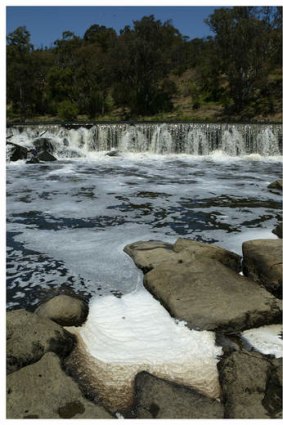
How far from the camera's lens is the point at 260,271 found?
261 inches

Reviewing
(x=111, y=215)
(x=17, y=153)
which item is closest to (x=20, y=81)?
(x=17, y=153)

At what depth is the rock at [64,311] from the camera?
545cm

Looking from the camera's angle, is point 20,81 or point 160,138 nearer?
point 160,138

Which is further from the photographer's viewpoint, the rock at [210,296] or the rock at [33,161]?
the rock at [33,161]

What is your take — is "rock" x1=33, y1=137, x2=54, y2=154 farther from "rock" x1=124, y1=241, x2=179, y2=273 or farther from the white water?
"rock" x1=124, y1=241, x2=179, y2=273

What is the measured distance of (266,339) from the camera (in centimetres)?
510

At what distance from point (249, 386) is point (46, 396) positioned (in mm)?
1861

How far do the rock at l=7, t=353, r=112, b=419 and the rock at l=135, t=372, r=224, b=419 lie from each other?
377mm

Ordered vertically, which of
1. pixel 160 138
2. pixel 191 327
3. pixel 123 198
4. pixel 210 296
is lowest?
pixel 191 327

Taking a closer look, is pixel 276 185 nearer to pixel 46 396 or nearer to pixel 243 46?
pixel 46 396

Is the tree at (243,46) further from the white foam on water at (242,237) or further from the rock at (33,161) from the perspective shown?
the white foam on water at (242,237)

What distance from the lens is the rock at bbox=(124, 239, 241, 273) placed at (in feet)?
23.2

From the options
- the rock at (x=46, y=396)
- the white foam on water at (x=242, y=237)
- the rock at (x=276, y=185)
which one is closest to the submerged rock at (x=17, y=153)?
the rock at (x=276, y=185)

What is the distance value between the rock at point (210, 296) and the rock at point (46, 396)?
195 centimetres
